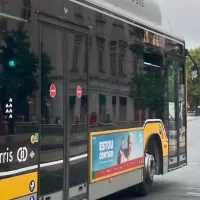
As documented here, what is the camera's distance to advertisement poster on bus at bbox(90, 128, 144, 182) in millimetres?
6789

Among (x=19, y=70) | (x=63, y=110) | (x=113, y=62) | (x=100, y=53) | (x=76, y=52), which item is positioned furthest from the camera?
(x=113, y=62)

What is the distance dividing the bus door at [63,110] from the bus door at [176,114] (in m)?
3.93

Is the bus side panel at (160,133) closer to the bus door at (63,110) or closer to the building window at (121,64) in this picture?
the building window at (121,64)

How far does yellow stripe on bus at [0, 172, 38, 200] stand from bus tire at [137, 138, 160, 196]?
4.06 meters

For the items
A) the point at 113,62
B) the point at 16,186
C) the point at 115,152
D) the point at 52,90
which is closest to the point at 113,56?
the point at 113,62

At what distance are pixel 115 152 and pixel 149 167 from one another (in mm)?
1870

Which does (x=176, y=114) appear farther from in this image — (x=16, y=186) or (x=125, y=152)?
(x=16, y=186)

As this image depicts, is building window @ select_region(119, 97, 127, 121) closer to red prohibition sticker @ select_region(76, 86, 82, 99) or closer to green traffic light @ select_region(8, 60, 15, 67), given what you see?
red prohibition sticker @ select_region(76, 86, 82, 99)

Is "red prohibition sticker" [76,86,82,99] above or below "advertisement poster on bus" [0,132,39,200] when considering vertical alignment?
above

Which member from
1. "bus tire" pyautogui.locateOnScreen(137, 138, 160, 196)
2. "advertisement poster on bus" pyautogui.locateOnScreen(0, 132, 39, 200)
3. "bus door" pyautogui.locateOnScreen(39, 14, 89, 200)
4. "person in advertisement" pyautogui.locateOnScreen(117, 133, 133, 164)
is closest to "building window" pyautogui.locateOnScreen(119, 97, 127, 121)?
"person in advertisement" pyautogui.locateOnScreen(117, 133, 133, 164)

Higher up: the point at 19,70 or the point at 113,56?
the point at 113,56

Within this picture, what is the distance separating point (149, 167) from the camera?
359 inches

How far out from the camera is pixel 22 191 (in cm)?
503

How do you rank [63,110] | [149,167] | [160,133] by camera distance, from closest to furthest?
[63,110]
[149,167]
[160,133]
